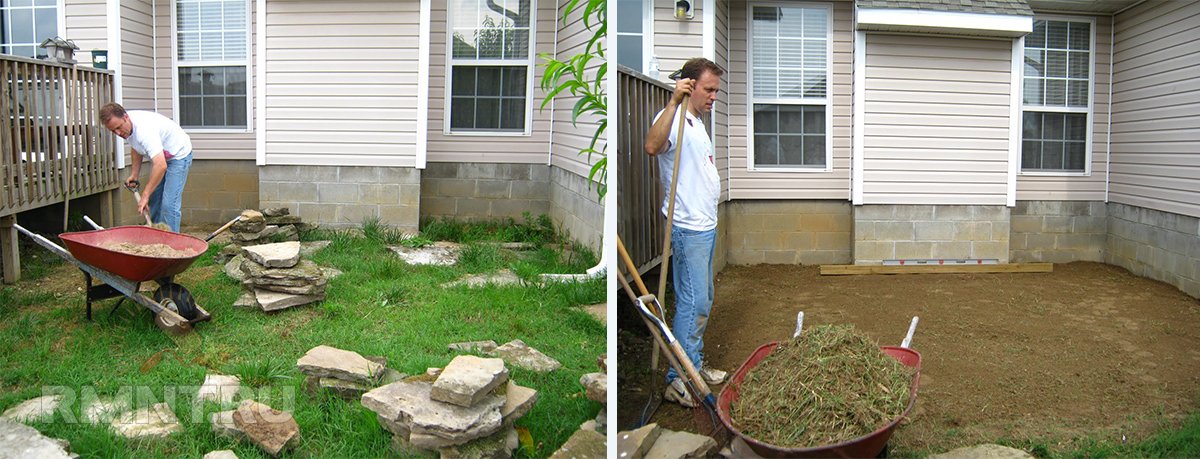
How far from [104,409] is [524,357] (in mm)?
1334

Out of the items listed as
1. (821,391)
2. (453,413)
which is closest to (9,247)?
(453,413)

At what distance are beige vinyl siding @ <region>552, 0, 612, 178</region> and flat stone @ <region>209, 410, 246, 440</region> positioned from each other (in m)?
1.39

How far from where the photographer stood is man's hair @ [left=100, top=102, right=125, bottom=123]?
2.86 metres

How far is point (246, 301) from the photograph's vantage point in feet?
10.5

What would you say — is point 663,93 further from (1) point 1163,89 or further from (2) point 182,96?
(2) point 182,96

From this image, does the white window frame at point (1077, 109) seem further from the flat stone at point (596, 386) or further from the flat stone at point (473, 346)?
the flat stone at point (473, 346)

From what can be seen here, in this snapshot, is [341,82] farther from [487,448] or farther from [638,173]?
→ [487,448]

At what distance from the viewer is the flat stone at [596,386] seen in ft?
8.81

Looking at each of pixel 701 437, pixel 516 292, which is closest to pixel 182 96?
pixel 516 292

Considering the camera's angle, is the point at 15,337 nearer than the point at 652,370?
No

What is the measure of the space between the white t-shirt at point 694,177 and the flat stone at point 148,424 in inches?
64.0

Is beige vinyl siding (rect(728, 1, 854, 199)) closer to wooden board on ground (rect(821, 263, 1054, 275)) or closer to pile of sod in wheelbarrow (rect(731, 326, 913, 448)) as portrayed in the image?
wooden board on ground (rect(821, 263, 1054, 275))

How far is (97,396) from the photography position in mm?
2625

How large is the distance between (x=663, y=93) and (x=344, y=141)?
1.20m
